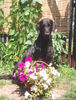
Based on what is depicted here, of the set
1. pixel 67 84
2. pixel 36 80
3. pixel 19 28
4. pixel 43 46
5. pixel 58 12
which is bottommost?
pixel 67 84

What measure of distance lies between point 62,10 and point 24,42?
1.56 meters

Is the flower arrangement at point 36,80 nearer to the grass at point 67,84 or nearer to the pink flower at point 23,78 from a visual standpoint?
the pink flower at point 23,78

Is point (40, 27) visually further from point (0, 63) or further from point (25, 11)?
point (0, 63)

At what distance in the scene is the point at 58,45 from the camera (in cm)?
483

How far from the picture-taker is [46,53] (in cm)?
370

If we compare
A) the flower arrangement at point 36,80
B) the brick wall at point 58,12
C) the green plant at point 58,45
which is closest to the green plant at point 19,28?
the brick wall at point 58,12

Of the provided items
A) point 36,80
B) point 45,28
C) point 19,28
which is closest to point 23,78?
point 36,80

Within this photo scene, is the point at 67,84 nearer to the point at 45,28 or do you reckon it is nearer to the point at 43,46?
the point at 43,46

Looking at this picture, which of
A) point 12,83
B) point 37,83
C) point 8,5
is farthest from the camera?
point 8,5

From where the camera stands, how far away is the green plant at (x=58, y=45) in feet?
15.8

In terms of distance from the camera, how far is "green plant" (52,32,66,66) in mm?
4805

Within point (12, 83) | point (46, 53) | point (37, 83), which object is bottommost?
point (12, 83)

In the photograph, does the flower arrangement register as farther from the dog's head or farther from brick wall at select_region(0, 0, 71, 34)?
brick wall at select_region(0, 0, 71, 34)

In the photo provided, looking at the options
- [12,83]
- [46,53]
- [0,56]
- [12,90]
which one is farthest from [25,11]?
[12,90]
